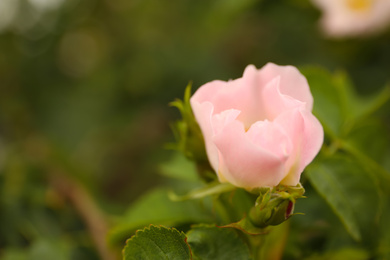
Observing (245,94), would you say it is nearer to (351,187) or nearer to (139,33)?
(351,187)

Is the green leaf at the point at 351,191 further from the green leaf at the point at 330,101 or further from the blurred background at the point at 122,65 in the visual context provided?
the blurred background at the point at 122,65

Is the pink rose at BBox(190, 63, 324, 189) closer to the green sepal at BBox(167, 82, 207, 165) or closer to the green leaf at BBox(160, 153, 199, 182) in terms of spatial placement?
the green sepal at BBox(167, 82, 207, 165)

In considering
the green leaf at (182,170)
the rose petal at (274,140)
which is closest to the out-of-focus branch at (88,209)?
the green leaf at (182,170)

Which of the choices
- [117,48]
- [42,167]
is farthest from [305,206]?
[117,48]

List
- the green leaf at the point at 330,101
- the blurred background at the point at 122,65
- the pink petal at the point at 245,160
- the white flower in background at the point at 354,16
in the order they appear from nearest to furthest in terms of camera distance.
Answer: the pink petal at the point at 245,160, the green leaf at the point at 330,101, the white flower in background at the point at 354,16, the blurred background at the point at 122,65

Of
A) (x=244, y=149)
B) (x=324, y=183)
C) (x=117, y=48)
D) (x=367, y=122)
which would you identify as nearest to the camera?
(x=244, y=149)

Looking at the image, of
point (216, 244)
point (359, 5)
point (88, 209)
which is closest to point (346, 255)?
point (216, 244)

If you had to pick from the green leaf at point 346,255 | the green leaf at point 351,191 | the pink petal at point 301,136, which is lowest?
the green leaf at point 346,255
